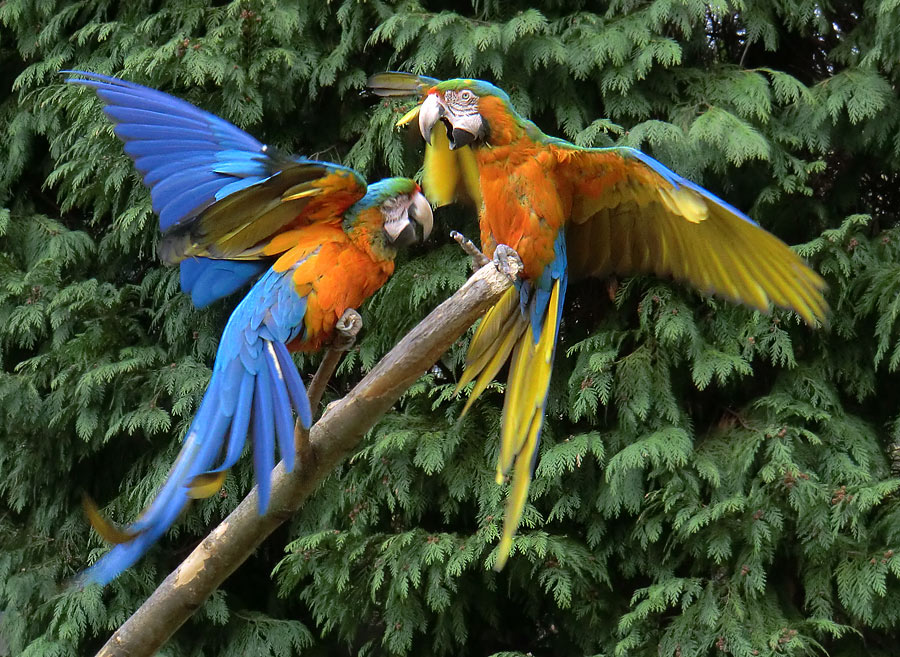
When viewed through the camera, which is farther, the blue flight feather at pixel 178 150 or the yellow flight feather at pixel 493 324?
the yellow flight feather at pixel 493 324

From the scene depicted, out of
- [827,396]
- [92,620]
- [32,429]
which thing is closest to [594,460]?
[827,396]

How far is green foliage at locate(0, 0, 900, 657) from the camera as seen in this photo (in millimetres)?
2193

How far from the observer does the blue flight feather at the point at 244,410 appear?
1.35m

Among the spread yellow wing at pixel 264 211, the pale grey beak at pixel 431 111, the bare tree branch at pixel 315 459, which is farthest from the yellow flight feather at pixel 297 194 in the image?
the bare tree branch at pixel 315 459

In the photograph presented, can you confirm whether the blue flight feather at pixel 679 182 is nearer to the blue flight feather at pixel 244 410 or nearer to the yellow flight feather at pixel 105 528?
the blue flight feather at pixel 244 410

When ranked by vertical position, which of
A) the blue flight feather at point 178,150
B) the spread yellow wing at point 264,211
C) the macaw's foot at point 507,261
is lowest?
the macaw's foot at point 507,261

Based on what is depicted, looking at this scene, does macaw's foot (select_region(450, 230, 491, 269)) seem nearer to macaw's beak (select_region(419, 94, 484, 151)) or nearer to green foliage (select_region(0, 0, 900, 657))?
macaw's beak (select_region(419, 94, 484, 151))

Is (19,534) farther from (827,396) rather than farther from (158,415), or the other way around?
(827,396)

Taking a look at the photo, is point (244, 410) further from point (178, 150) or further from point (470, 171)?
point (470, 171)

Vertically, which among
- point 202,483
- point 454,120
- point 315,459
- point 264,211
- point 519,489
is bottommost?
point 519,489

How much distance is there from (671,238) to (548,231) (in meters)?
0.28

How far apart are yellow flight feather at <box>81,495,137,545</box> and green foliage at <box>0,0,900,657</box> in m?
1.00

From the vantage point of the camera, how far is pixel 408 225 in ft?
5.70

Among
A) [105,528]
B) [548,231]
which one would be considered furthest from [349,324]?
[105,528]
